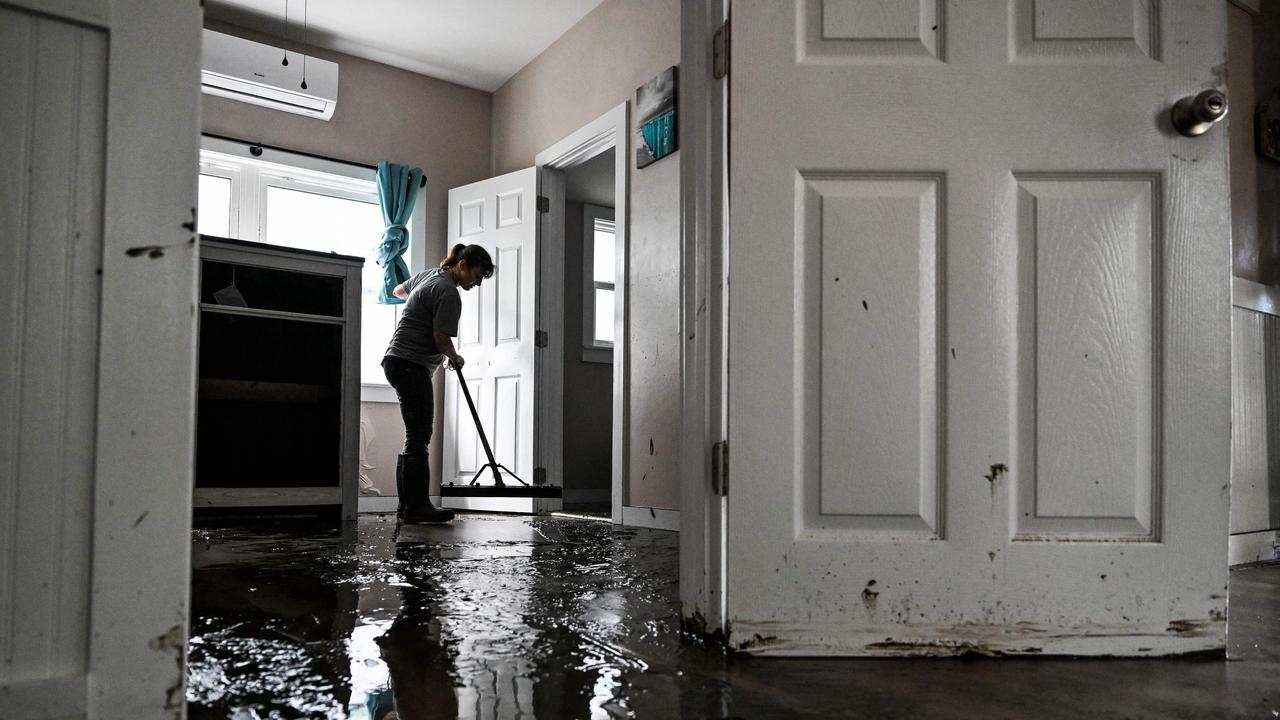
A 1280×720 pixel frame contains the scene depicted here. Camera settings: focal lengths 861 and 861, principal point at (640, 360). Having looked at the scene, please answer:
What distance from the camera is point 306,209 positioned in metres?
5.52

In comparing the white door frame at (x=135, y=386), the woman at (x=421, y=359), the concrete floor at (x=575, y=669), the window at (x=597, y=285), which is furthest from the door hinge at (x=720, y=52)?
the window at (x=597, y=285)

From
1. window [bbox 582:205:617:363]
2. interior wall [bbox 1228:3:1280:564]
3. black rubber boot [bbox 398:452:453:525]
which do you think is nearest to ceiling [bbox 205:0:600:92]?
window [bbox 582:205:617:363]

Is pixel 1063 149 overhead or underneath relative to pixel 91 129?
overhead

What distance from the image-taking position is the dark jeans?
4039mm

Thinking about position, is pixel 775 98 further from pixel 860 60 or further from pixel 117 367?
pixel 117 367

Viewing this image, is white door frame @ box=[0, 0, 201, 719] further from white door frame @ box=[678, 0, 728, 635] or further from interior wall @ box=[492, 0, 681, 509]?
interior wall @ box=[492, 0, 681, 509]

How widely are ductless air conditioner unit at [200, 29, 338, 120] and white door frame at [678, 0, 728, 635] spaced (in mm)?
4194

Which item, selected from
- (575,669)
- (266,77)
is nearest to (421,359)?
(266,77)

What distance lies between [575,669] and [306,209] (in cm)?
491

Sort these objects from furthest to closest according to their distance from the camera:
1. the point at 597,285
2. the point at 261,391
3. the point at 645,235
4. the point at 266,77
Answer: the point at 597,285
the point at 266,77
the point at 645,235
the point at 261,391

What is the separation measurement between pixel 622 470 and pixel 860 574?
9.95 feet

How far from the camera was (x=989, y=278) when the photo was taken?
147 centimetres

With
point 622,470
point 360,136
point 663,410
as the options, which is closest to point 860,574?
point 663,410

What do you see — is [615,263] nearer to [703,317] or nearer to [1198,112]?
[703,317]
